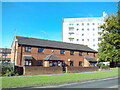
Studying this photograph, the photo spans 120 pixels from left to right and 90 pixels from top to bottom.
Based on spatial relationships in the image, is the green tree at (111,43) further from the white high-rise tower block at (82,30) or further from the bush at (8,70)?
the white high-rise tower block at (82,30)

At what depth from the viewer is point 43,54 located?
29125 millimetres

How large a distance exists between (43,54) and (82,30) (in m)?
49.2

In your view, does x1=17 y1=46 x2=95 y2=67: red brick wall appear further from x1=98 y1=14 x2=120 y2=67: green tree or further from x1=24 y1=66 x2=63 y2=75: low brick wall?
x1=24 y1=66 x2=63 y2=75: low brick wall

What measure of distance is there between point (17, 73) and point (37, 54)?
902 centimetres

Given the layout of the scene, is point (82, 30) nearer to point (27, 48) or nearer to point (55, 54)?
point (55, 54)

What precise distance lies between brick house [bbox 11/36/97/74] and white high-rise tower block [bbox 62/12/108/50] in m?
38.6

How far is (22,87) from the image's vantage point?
34.5 feet

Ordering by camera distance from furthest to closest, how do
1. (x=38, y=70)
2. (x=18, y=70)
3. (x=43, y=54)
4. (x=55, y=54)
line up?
(x=55, y=54) → (x=43, y=54) → (x=38, y=70) → (x=18, y=70)

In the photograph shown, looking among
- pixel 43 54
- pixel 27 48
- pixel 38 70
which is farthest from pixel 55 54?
pixel 38 70

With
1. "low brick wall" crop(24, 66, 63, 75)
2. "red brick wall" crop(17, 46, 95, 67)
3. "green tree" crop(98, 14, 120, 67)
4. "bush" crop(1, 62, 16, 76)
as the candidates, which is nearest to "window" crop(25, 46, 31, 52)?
"red brick wall" crop(17, 46, 95, 67)

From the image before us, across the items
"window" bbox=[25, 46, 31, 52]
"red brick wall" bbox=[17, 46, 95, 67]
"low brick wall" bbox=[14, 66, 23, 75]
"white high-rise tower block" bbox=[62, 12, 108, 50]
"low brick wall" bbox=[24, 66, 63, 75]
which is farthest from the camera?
"white high-rise tower block" bbox=[62, 12, 108, 50]

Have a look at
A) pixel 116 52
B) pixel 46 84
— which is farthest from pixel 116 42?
pixel 46 84

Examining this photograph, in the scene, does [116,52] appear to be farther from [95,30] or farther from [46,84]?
[95,30]

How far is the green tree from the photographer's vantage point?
34.5 metres
